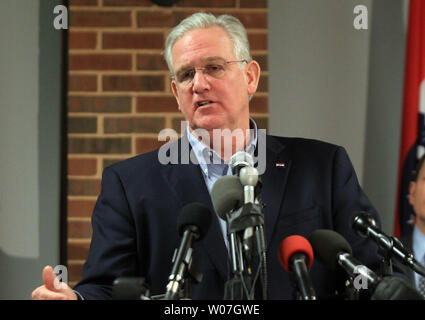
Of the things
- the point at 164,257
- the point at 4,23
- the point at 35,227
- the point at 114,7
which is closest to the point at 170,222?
the point at 164,257

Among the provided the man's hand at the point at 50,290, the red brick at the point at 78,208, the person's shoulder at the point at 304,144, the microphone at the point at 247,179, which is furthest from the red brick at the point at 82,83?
the microphone at the point at 247,179

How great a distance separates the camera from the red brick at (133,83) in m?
2.38

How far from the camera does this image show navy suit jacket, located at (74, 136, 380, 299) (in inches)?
62.4

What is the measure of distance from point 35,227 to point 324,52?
5.09ft

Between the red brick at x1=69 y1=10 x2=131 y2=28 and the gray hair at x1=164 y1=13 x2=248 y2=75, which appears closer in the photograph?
the gray hair at x1=164 y1=13 x2=248 y2=75

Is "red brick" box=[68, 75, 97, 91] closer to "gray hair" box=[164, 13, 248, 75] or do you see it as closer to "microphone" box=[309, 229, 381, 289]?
"gray hair" box=[164, 13, 248, 75]

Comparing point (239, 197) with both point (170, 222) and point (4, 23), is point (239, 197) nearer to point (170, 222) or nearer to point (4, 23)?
point (170, 222)

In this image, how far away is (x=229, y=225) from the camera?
985 mm

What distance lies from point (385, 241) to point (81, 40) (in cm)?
174

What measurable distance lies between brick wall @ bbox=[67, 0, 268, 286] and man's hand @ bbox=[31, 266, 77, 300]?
1177 millimetres

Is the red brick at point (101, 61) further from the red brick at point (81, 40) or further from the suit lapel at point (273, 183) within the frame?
the suit lapel at point (273, 183)

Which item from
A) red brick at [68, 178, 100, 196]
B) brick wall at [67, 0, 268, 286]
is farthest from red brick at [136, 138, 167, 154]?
red brick at [68, 178, 100, 196]

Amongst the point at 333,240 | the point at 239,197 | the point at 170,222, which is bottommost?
the point at 170,222

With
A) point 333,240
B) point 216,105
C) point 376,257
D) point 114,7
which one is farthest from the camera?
point 114,7
